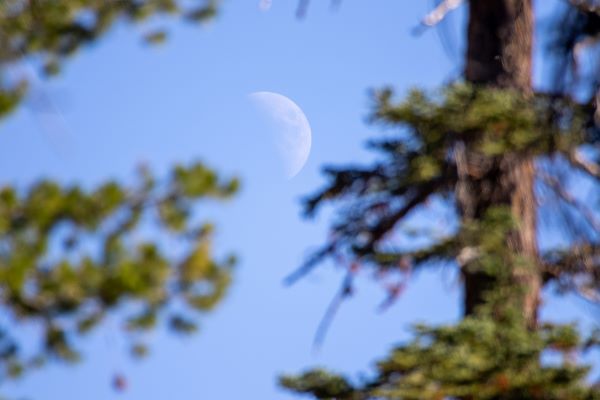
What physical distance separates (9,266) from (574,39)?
12.8 ft

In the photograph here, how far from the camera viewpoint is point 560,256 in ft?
21.3

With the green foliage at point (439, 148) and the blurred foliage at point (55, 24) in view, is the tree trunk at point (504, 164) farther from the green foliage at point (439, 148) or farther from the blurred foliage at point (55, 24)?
the blurred foliage at point (55, 24)

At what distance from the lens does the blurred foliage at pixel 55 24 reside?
686cm

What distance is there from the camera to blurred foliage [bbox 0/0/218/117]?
6856 mm

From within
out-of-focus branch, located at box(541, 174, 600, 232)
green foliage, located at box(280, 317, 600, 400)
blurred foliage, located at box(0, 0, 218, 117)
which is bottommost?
green foliage, located at box(280, 317, 600, 400)

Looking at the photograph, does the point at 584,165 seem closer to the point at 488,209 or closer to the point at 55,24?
the point at 488,209

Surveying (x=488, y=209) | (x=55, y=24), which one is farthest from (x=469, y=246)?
(x=55, y=24)

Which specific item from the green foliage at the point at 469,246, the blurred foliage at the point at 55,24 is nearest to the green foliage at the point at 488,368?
the green foliage at the point at 469,246

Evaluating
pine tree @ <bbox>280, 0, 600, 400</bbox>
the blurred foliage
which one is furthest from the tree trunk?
the blurred foliage

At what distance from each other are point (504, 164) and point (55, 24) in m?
3.46

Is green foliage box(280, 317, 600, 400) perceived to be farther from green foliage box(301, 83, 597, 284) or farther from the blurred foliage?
the blurred foliage

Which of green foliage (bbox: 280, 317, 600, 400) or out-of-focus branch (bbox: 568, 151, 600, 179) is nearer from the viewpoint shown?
green foliage (bbox: 280, 317, 600, 400)

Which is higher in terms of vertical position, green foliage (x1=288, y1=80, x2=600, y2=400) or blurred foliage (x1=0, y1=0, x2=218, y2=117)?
blurred foliage (x1=0, y1=0, x2=218, y2=117)

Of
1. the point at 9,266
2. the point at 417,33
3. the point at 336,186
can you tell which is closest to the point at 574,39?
the point at 417,33
